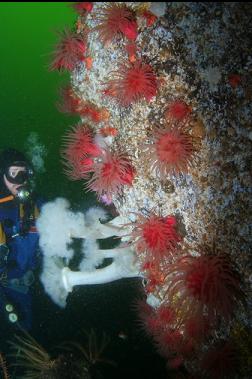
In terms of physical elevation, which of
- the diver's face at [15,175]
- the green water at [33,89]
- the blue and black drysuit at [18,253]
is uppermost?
the green water at [33,89]

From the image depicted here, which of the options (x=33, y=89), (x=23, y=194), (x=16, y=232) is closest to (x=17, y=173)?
(x=23, y=194)

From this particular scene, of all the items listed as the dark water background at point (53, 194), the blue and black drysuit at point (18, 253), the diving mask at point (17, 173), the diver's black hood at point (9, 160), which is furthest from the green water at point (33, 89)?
the blue and black drysuit at point (18, 253)

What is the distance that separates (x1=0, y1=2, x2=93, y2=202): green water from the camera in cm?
1719

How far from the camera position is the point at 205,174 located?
308 centimetres

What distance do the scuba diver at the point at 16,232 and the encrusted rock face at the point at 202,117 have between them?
2780 mm

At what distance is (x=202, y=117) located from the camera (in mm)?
3010

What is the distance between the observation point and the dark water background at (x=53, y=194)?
22.4ft

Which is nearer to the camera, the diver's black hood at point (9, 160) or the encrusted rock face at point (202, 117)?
the encrusted rock face at point (202, 117)

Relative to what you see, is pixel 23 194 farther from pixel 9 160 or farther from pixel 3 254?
pixel 3 254

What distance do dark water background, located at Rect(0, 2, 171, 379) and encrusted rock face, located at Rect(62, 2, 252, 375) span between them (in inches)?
48.9

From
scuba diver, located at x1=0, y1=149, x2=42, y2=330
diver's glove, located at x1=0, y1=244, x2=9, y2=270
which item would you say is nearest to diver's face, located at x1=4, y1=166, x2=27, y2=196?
scuba diver, located at x1=0, y1=149, x2=42, y2=330

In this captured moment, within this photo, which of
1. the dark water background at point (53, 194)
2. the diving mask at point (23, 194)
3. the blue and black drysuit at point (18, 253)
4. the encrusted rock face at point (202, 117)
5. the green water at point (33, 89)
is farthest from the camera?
the green water at point (33, 89)

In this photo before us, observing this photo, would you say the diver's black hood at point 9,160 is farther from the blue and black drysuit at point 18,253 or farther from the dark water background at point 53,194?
the dark water background at point 53,194

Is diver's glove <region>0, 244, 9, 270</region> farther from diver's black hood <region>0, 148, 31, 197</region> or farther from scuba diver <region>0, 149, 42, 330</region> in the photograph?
diver's black hood <region>0, 148, 31, 197</region>
